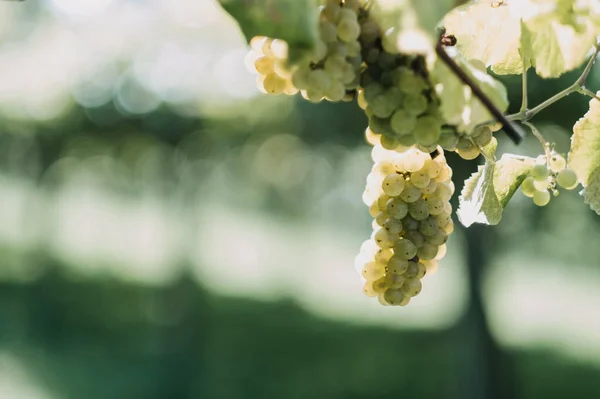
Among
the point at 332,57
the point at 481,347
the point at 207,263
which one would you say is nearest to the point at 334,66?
the point at 332,57

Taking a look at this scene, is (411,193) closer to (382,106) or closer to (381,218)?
(381,218)

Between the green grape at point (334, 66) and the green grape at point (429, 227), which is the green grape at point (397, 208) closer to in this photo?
the green grape at point (429, 227)

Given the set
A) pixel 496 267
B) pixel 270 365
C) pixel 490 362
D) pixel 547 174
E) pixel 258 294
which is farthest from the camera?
pixel 258 294

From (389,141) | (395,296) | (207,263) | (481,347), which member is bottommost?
(481,347)

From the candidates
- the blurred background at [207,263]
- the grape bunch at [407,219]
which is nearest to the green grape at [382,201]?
the grape bunch at [407,219]

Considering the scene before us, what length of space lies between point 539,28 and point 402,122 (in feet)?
0.35

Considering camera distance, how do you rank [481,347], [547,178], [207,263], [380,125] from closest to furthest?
[380,125], [547,178], [481,347], [207,263]

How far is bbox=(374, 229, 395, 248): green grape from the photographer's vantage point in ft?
1.86

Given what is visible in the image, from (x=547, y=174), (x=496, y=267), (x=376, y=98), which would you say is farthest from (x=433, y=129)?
(x=496, y=267)

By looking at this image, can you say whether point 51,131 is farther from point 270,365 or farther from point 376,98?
point 376,98

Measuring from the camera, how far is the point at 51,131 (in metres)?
8.60

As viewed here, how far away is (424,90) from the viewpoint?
1.36 ft

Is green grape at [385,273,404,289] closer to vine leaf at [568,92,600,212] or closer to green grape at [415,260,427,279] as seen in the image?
green grape at [415,260,427,279]

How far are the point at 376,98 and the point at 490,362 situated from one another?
563 centimetres
